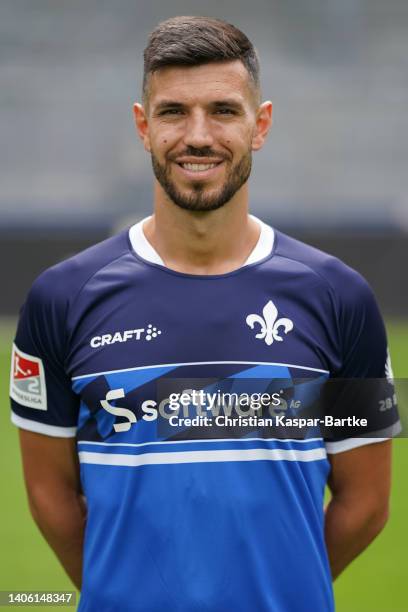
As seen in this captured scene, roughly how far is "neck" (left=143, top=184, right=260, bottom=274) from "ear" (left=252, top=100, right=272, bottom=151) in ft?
0.38

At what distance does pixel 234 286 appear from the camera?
273 centimetres

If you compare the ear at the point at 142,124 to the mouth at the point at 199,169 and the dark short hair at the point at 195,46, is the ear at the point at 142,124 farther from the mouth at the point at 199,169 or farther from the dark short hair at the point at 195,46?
the mouth at the point at 199,169

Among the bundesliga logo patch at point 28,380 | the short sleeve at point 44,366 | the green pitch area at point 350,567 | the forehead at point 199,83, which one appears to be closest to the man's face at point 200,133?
the forehead at point 199,83

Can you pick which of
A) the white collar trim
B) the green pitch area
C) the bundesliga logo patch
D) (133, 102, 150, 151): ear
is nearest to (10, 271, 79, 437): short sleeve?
the bundesliga logo patch

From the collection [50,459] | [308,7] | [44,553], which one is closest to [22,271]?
[44,553]

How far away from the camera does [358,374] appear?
281 centimetres

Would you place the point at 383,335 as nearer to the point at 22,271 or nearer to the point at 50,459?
the point at 50,459

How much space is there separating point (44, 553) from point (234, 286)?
3972 mm

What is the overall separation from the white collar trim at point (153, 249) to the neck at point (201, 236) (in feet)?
0.05

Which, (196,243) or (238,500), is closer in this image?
(238,500)

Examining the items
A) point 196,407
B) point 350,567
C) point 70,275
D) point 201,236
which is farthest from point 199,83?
point 350,567

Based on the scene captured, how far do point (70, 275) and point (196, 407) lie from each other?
0.46 meters

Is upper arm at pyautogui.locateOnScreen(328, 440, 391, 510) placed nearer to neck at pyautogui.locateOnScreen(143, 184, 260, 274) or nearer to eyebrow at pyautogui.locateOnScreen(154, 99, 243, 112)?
neck at pyautogui.locateOnScreen(143, 184, 260, 274)

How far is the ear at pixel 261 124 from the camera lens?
9.01 feet
